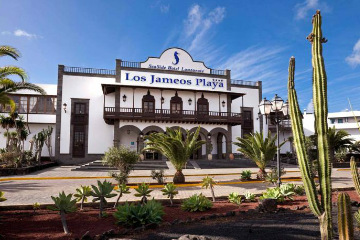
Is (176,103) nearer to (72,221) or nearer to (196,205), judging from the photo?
(196,205)

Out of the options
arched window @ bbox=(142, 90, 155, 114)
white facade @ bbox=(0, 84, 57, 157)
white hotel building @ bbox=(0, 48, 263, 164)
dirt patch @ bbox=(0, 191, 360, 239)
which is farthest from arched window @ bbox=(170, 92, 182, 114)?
dirt patch @ bbox=(0, 191, 360, 239)

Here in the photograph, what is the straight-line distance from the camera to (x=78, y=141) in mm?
24344

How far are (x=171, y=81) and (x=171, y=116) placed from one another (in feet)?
14.7

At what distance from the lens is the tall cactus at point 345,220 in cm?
355

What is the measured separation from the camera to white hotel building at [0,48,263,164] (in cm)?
2419

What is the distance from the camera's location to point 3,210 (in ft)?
20.7

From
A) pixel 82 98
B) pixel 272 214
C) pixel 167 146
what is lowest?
pixel 272 214

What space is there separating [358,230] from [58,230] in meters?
6.08

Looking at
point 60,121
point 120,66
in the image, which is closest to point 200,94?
point 120,66

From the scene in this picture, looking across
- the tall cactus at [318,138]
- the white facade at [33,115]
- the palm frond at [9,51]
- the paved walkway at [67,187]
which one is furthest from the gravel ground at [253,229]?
the white facade at [33,115]

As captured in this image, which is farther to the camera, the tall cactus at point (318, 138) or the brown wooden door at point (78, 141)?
the brown wooden door at point (78, 141)

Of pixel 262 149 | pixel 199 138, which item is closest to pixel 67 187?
pixel 262 149

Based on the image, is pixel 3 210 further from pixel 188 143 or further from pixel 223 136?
pixel 223 136

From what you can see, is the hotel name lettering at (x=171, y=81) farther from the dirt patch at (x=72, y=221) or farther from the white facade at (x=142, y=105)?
the dirt patch at (x=72, y=221)
